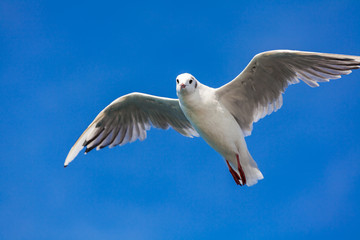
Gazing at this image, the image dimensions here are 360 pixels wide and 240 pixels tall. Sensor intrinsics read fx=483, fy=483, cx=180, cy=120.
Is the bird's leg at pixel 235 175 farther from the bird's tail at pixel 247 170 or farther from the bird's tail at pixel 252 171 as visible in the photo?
the bird's tail at pixel 252 171

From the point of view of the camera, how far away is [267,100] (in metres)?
7.77

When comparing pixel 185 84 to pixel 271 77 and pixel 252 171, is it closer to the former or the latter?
pixel 271 77

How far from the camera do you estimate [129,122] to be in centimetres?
886

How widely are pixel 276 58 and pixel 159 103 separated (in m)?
2.20

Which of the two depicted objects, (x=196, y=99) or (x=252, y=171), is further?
(x=252, y=171)

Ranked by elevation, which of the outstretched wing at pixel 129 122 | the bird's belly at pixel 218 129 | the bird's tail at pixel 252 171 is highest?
the outstretched wing at pixel 129 122

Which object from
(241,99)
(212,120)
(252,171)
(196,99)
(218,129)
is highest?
(241,99)

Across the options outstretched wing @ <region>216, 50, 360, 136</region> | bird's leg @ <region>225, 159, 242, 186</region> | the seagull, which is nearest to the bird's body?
the seagull

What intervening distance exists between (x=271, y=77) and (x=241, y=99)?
0.59 m

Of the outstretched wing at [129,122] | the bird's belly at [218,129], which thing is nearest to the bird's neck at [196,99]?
the bird's belly at [218,129]

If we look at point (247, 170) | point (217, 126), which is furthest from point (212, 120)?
point (247, 170)

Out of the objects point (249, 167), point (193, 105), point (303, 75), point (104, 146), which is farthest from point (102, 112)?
point (303, 75)

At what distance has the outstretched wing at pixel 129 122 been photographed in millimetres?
8406

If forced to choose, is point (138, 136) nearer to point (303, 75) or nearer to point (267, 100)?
point (267, 100)
